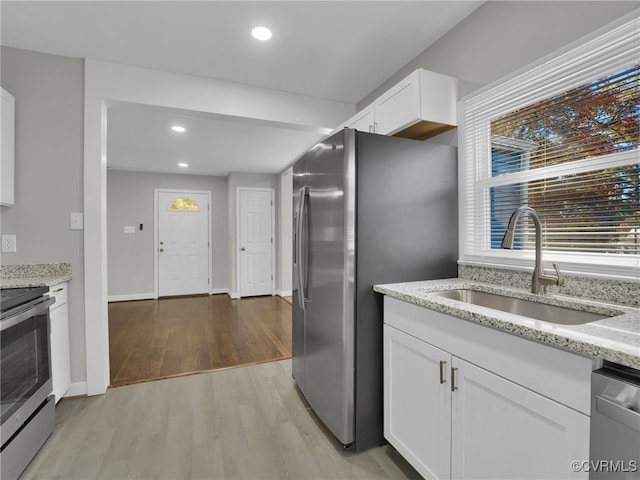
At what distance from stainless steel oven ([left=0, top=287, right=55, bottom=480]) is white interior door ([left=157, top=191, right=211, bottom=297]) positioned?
4.55 meters

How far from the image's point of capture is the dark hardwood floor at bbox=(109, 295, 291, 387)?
9.58 ft

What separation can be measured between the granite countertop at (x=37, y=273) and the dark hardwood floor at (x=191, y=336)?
98 centimetres

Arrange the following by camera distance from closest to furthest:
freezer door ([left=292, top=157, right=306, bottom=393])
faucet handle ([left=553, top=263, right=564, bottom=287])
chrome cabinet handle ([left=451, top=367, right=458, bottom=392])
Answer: chrome cabinet handle ([left=451, top=367, right=458, bottom=392]) < faucet handle ([left=553, top=263, right=564, bottom=287]) < freezer door ([left=292, top=157, right=306, bottom=393])

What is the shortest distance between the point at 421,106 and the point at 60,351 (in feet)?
9.44

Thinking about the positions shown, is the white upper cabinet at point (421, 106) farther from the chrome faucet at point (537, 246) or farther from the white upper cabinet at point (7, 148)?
the white upper cabinet at point (7, 148)

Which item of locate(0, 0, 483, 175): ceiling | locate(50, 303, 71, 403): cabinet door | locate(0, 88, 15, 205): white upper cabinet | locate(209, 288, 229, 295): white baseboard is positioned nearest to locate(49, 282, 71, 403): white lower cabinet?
locate(50, 303, 71, 403): cabinet door

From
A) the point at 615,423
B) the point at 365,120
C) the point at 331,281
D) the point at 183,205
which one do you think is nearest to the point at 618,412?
the point at 615,423

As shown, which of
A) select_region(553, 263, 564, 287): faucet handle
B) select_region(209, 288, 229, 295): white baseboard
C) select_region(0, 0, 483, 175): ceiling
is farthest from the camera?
select_region(209, 288, 229, 295): white baseboard

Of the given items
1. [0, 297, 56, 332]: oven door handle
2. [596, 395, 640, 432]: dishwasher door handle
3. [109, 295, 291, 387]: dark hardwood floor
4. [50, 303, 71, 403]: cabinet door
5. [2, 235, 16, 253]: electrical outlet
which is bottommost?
[109, 295, 291, 387]: dark hardwood floor

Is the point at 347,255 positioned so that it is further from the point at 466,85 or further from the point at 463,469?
the point at 466,85

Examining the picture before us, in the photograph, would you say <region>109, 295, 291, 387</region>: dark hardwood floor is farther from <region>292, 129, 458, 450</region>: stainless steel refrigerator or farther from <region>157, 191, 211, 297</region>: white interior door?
<region>292, 129, 458, 450</region>: stainless steel refrigerator

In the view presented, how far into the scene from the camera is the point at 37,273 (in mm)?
2279

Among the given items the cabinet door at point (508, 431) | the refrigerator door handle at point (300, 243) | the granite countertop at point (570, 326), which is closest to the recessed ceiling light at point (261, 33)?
the refrigerator door handle at point (300, 243)

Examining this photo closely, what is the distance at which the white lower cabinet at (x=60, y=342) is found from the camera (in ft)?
6.73
